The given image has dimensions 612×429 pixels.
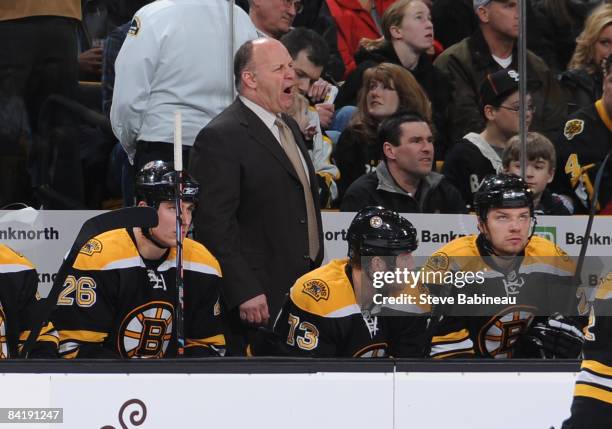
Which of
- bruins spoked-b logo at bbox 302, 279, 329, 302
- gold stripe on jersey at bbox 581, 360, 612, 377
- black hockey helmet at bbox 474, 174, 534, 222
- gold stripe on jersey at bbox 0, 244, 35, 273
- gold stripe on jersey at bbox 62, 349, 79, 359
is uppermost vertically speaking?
black hockey helmet at bbox 474, 174, 534, 222

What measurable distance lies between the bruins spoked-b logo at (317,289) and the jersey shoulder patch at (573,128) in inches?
54.0

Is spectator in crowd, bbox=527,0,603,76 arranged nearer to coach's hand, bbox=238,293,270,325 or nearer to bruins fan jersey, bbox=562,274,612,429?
coach's hand, bbox=238,293,270,325

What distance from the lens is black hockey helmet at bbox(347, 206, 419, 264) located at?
4.10 m

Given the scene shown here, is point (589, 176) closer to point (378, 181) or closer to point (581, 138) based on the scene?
point (581, 138)

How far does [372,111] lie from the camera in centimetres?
509

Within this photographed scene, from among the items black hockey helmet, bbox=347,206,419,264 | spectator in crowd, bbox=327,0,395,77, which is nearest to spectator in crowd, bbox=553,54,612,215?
spectator in crowd, bbox=327,0,395,77

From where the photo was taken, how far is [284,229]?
15.2 ft

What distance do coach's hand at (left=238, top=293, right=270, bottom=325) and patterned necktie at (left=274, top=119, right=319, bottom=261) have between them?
0.33 m

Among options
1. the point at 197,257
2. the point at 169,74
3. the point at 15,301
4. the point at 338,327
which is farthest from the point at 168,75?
the point at 338,327

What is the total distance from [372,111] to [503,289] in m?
1.13

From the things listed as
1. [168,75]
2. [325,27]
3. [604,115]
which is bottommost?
[604,115]

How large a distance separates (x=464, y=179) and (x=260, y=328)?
1.15 metres

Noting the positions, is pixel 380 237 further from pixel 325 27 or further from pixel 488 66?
pixel 325 27
